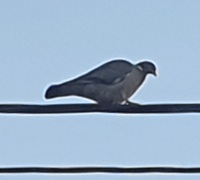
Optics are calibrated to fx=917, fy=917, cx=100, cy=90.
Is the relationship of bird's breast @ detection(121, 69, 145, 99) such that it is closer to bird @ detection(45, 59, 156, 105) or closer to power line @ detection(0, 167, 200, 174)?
bird @ detection(45, 59, 156, 105)

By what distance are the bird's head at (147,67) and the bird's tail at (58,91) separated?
50.6 inches

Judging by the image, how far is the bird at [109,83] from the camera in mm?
5965

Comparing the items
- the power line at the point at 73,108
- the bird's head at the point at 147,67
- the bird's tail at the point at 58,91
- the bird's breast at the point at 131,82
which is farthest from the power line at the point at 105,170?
the bird's head at the point at 147,67

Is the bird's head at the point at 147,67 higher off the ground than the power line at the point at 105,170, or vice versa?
the bird's head at the point at 147,67

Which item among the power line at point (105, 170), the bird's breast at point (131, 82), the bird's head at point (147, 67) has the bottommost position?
the power line at point (105, 170)

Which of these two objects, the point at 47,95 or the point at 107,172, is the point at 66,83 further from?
the point at 107,172

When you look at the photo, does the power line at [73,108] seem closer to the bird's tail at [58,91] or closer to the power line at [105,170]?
the power line at [105,170]

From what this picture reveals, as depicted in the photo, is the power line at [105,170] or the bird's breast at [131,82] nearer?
the power line at [105,170]

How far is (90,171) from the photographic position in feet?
15.6

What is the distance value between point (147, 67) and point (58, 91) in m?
1.49

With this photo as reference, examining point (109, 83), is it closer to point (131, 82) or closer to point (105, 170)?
point (131, 82)

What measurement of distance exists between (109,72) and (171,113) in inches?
79.1

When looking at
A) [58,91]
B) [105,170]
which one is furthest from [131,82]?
[105,170]

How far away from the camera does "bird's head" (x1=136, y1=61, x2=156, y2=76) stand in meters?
7.18
